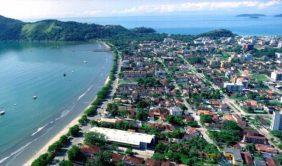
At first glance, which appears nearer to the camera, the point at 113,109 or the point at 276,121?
the point at 276,121

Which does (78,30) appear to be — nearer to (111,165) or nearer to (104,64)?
(104,64)

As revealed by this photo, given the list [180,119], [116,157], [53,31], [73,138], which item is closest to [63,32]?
[53,31]

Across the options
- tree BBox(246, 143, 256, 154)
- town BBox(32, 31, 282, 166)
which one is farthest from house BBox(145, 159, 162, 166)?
tree BBox(246, 143, 256, 154)

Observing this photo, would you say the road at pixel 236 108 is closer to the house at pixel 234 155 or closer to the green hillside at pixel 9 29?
the house at pixel 234 155

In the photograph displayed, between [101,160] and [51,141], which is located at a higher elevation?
[101,160]

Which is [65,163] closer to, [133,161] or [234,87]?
[133,161]

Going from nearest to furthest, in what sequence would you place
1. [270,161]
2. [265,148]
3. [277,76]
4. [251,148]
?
[270,161], [251,148], [265,148], [277,76]

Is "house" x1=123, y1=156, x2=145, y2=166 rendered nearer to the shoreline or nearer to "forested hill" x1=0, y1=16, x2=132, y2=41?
the shoreline

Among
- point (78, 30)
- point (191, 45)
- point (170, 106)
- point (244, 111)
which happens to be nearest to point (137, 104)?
point (170, 106)
